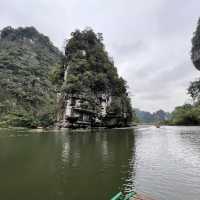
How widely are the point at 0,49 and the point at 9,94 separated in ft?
171

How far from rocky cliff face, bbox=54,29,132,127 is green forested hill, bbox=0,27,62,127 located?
12.3 metres

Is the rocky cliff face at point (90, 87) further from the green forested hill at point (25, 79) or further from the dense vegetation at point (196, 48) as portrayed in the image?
the dense vegetation at point (196, 48)

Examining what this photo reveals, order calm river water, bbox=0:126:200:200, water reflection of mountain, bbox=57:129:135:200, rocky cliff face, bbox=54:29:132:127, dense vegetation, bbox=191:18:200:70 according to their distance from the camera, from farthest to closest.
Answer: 1. dense vegetation, bbox=191:18:200:70
2. rocky cliff face, bbox=54:29:132:127
3. water reflection of mountain, bbox=57:129:135:200
4. calm river water, bbox=0:126:200:200

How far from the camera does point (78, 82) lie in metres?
79.2

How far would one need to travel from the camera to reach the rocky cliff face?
7806cm

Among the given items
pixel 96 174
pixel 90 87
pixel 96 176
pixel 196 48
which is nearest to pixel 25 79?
pixel 90 87

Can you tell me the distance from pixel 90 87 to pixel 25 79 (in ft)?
152

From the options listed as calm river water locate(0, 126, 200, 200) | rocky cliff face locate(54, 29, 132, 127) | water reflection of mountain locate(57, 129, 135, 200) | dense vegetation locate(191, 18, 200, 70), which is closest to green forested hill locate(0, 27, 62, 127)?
rocky cliff face locate(54, 29, 132, 127)

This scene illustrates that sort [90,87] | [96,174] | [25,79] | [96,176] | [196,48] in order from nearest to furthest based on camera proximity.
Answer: [96,176] → [96,174] → [90,87] → [196,48] → [25,79]

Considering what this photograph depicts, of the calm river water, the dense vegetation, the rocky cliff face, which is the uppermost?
the dense vegetation

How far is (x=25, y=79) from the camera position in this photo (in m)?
115

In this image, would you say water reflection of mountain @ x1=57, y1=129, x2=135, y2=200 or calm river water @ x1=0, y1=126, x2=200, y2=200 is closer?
calm river water @ x1=0, y1=126, x2=200, y2=200

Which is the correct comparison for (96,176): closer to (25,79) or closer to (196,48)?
(25,79)

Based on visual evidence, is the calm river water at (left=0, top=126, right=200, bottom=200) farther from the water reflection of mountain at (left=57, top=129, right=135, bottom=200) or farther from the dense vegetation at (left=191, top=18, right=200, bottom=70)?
the dense vegetation at (left=191, top=18, right=200, bottom=70)
